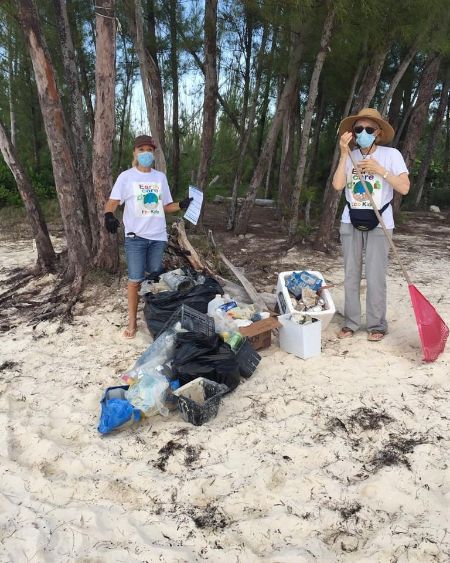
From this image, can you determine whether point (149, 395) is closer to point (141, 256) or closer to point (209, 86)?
point (141, 256)

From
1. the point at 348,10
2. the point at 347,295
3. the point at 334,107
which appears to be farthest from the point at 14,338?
the point at 334,107

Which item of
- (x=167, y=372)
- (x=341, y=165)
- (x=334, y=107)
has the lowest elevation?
(x=167, y=372)

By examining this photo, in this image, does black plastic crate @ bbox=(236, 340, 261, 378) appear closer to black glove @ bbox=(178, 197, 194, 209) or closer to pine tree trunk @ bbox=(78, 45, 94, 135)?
black glove @ bbox=(178, 197, 194, 209)

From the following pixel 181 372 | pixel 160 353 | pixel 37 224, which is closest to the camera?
pixel 181 372

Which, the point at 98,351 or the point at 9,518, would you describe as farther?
the point at 98,351

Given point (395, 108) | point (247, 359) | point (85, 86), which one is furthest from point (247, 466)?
point (395, 108)

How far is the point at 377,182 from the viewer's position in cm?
354

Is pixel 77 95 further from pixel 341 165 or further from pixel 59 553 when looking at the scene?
pixel 59 553

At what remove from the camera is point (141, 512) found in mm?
2199

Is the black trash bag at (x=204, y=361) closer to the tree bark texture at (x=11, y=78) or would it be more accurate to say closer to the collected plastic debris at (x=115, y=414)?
the collected plastic debris at (x=115, y=414)

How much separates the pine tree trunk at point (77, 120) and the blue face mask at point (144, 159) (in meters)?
1.77

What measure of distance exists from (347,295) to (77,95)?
4212 millimetres

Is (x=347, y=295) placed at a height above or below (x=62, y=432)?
above

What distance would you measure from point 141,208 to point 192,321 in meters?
1.06
